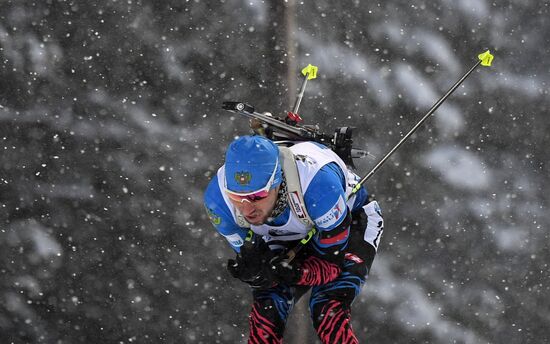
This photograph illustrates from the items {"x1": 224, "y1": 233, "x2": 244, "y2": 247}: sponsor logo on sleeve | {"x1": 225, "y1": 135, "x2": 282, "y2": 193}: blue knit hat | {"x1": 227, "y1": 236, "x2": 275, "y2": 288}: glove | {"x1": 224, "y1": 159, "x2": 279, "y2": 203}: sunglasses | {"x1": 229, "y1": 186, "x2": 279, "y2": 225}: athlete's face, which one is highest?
{"x1": 225, "y1": 135, "x2": 282, "y2": 193}: blue knit hat

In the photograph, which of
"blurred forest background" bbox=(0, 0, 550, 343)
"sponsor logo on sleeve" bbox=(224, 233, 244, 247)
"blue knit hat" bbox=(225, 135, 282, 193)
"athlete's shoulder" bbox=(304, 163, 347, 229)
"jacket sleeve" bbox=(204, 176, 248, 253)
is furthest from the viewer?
"blurred forest background" bbox=(0, 0, 550, 343)

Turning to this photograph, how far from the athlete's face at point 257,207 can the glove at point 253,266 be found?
134 millimetres

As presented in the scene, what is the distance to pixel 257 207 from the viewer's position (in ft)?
10.9

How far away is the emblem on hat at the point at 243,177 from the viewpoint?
324cm

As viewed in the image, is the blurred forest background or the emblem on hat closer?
the emblem on hat

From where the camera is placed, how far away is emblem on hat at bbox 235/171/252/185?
324cm

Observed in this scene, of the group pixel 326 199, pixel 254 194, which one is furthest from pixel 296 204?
pixel 254 194

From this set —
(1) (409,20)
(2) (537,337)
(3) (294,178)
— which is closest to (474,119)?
(1) (409,20)

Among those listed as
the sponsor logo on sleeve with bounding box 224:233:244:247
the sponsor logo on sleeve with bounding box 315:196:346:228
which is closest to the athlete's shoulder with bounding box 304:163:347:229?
the sponsor logo on sleeve with bounding box 315:196:346:228

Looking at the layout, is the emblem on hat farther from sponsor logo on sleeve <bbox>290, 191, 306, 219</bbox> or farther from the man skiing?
sponsor logo on sleeve <bbox>290, 191, 306, 219</bbox>

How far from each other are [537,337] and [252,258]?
533 cm

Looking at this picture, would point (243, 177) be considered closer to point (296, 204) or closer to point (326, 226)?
point (296, 204)


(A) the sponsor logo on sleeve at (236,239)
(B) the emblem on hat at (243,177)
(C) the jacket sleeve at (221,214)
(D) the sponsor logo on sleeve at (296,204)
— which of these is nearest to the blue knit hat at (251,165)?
(B) the emblem on hat at (243,177)

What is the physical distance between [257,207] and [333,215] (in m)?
0.34
